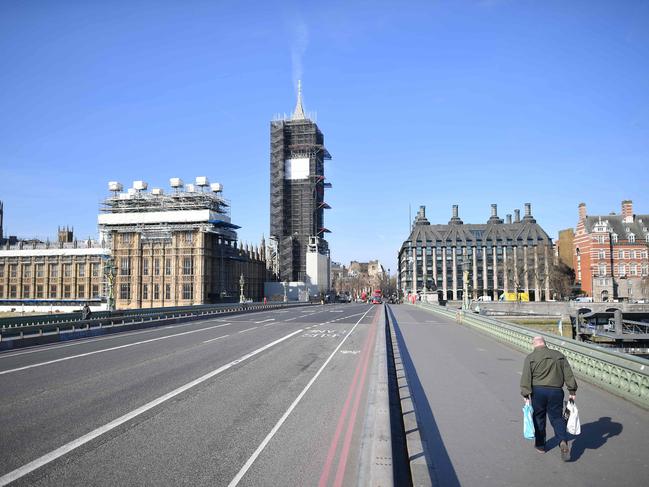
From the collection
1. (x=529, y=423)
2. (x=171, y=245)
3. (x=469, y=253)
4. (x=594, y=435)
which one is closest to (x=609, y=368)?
(x=594, y=435)

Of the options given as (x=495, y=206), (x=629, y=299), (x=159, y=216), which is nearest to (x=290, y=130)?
(x=159, y=216)

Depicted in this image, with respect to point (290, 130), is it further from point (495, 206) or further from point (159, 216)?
point (495, 206)

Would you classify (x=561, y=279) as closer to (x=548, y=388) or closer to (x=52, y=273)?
(x=52, y=273)

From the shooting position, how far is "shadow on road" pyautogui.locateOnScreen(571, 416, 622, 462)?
24.1 feet

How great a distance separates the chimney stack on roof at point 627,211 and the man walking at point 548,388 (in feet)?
337

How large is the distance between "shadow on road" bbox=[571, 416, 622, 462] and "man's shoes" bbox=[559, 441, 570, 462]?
14 cm

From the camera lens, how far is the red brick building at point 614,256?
292ft

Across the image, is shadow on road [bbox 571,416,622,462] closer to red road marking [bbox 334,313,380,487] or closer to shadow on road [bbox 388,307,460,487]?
shadow on road [bbox 388,307,460,487]

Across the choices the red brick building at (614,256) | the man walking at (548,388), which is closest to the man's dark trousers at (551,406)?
the man walking at (548,388)

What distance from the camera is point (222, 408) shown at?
10211mm

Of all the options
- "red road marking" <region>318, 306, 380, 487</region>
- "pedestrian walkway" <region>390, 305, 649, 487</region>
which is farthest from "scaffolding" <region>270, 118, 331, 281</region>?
"pedestrian walkway" <region>390, 305, 649, 487</region>

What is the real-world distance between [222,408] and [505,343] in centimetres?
1498

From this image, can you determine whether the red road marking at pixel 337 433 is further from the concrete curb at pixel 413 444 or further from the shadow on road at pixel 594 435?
the shadow on road at pixel 594 435

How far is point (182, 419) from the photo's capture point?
933 centimetres
